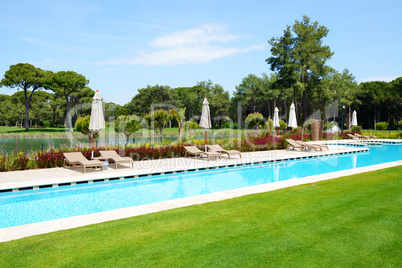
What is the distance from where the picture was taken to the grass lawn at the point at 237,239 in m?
3.13

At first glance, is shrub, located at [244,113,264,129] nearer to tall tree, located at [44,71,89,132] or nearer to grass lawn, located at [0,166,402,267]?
tall tree, located at [44,71,89,132]

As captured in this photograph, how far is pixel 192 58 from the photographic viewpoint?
3212cm

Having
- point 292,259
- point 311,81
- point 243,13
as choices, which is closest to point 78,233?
point 292,259

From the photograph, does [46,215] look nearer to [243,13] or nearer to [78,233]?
[78,233]

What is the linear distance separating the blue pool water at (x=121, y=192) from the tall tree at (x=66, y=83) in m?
38.8

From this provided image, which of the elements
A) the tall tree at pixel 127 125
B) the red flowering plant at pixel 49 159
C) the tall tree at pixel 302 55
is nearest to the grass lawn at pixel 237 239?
the red flowering plant at pixel 49 159

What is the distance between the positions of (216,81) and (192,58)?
22.6 m

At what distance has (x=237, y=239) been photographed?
12.0 feet

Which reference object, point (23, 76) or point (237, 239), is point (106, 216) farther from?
point (23, 76)

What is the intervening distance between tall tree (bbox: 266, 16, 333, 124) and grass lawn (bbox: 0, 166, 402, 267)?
3039 cm

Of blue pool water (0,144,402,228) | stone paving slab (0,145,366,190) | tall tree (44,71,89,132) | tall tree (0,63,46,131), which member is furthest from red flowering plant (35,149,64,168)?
tall tree (0,63,46,131)

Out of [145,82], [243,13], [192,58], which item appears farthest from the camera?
[145,82]

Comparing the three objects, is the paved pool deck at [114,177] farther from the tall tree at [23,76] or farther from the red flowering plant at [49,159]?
the tall tree at [23,76]

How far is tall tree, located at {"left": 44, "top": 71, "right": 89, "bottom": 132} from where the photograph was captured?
1727 inches
